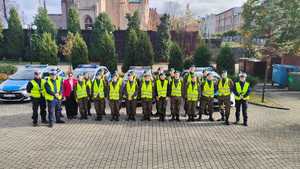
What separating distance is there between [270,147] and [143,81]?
4984 millimetres

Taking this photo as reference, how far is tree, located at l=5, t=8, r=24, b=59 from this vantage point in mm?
35344

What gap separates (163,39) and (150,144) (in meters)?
27.0

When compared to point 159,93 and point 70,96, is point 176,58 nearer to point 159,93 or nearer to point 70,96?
point 159,93

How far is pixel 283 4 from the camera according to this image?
16.6 meters

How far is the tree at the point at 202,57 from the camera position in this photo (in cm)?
→ 2211

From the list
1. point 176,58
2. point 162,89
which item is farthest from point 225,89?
point 176,58

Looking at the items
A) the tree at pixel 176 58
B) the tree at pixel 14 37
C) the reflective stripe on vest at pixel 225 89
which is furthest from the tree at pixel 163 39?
the reflective stripe on vest at pixel 225 89

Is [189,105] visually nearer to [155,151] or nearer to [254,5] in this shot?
[155,151]

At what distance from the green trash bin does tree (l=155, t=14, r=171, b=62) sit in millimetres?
18356

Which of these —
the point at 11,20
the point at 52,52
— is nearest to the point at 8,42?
the point at 11,20

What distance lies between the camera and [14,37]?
35.3 meters

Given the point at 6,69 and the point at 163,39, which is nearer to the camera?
the point at 6,69

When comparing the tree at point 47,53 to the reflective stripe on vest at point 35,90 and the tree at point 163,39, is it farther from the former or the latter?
the reflective stripe on vest at point 35,90

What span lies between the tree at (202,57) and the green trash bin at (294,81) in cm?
641
